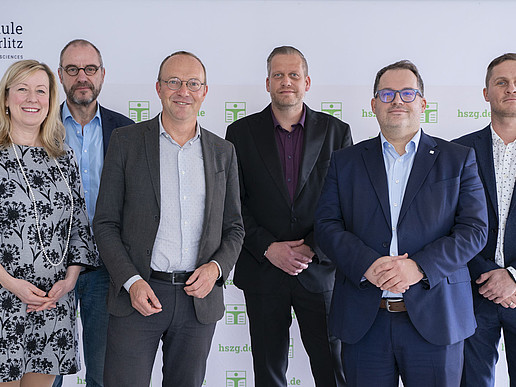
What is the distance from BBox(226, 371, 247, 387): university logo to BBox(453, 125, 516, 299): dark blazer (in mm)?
1792

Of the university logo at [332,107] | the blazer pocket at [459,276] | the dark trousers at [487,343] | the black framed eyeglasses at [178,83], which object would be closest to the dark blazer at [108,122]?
the black framed eyeglasses at [178,83]

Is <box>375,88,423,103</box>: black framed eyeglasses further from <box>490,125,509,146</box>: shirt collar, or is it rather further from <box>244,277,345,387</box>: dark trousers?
<box>244,277,345,387</box>: dark trousers

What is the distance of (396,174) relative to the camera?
2340 mm

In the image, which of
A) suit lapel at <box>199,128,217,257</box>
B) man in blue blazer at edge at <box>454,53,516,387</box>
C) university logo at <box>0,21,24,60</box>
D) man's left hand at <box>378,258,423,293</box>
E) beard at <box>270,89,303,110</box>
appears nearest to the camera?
man's left hand at <box>378,258,423,293</box>

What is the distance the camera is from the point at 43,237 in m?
2.30

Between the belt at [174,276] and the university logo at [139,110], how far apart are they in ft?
5.31

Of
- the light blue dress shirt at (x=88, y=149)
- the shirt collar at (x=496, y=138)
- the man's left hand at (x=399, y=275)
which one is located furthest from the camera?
the light blue dress shirt at (x=88, y=149)

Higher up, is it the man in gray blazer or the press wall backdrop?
the press wall backdrop

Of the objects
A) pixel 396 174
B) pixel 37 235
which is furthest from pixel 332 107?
pixel 37 235

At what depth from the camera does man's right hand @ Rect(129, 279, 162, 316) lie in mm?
2197

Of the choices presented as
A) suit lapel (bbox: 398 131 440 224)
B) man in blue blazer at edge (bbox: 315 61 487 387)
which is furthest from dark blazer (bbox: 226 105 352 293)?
suit lapel (bbox: 398 131 440 224)

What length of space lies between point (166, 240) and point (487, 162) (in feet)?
5.13

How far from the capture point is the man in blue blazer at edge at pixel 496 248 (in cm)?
249

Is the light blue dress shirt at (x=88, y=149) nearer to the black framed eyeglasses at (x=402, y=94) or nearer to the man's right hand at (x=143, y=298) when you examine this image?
the man's right hand at (x=143, y=298)
